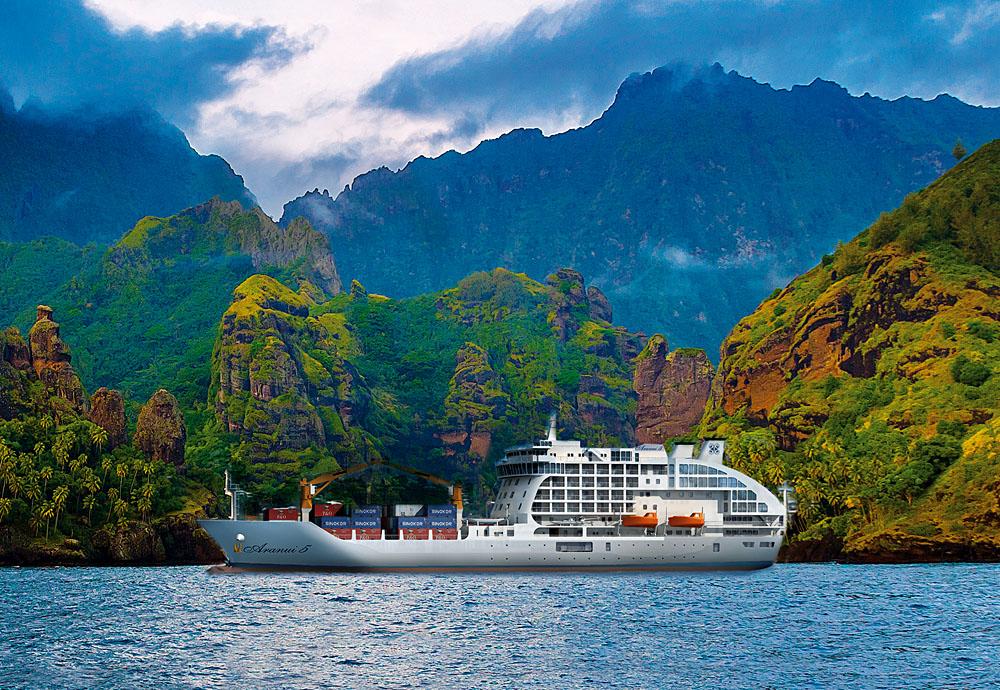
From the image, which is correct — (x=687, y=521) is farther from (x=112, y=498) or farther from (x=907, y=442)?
(x=112, y=498)

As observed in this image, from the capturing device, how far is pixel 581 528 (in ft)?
344

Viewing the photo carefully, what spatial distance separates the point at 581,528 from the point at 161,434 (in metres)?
88.7

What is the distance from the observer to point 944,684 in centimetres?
4750

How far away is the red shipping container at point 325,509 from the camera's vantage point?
4102 inches

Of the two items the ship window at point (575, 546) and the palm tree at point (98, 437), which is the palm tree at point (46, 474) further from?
the ship window at point (575, 546)

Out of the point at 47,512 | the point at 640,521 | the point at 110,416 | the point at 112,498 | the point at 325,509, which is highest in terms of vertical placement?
the point at 110,416

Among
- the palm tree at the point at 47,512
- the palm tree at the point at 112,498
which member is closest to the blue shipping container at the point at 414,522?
the palm tree at the point at 47,512

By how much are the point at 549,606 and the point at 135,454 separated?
344 feet

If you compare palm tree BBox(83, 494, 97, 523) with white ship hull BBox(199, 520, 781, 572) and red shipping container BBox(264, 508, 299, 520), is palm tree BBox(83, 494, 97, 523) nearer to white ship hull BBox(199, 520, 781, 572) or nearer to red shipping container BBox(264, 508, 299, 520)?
white ship hull BBox(199, 520, 781, 572)

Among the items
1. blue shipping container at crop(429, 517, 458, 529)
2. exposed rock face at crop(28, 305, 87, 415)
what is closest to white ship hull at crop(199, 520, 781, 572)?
blue shipping container at crop(429, 517, 458, 529)

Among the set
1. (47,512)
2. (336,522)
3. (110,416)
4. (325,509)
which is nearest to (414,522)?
(336,522)

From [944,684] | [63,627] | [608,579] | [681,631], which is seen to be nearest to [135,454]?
[608,579]

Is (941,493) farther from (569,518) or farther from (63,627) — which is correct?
(63,627)

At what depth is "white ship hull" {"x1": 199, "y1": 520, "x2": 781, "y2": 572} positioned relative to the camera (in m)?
98.8
